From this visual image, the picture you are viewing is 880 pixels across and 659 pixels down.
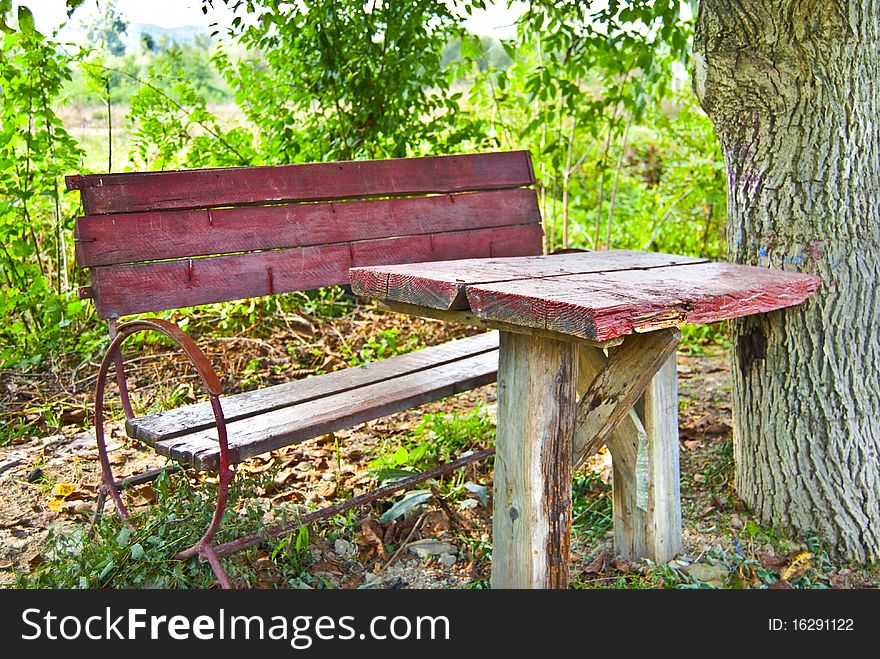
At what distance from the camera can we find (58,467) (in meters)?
3.23

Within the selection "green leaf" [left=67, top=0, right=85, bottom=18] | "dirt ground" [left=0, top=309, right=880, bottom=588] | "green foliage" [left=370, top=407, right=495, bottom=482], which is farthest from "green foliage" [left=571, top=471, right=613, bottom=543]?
"green leaf" [left=67, top=0, right=85, bottom=18]

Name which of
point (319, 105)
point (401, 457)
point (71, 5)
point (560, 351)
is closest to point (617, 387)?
point (560, 351)

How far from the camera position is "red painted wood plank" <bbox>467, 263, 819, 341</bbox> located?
1.87 meters

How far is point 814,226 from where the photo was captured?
2.62 metres

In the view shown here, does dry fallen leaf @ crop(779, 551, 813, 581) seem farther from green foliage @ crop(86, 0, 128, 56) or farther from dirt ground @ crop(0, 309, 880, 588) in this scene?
green foliage @ crop(86, 0, 128, 56)

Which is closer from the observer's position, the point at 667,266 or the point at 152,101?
the point at 667,266

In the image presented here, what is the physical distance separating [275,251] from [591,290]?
1.18 metres

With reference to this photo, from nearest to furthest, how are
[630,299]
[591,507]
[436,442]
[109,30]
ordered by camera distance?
[630,299]
[591,507]
[436,442]
[109,30]

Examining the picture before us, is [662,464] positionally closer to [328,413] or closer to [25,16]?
[328,413]

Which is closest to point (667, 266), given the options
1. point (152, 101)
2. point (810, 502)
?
point (810, 502)

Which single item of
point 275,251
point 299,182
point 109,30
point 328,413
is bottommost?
point 328,413

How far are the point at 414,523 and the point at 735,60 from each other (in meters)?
1.69

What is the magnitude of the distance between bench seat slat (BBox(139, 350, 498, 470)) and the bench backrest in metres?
0.49
